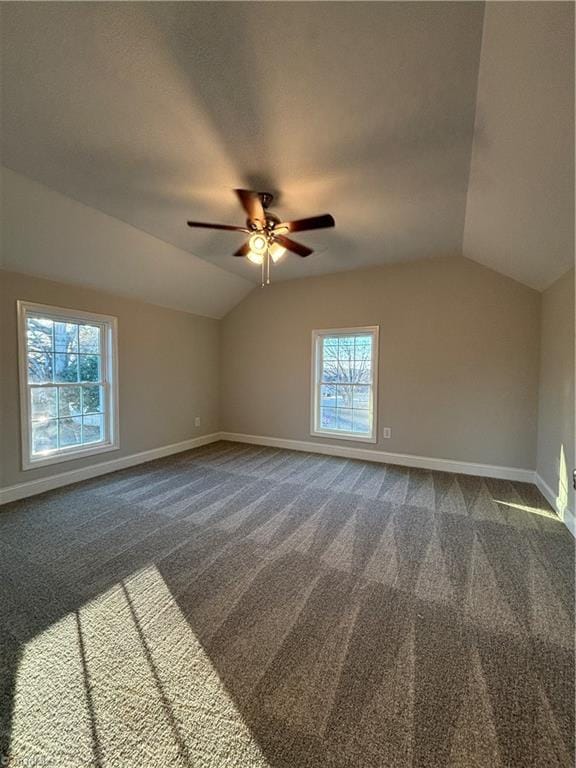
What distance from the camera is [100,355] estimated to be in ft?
13.0

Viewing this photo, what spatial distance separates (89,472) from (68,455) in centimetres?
34

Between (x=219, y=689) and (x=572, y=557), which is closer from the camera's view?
(x=219, y=689)

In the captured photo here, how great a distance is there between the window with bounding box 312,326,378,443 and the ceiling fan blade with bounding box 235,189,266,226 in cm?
247

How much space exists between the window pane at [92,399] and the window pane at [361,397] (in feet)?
11.3

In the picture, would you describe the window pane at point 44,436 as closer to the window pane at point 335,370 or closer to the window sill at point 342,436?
the window sill at point 342,436

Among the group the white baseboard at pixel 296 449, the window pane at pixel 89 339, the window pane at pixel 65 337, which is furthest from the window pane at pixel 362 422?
the window pane at pixel 65 337

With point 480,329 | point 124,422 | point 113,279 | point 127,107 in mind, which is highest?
point 127,107

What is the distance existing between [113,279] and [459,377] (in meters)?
4.43

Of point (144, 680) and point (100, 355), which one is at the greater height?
point (100, 355)

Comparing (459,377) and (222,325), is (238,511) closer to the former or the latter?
(459,377)

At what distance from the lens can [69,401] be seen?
3.64 m

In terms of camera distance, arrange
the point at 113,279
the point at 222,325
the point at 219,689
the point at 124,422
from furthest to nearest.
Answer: the point at 222,325 → the point at 124,422 → the point at 113,279 → the point at 219,689

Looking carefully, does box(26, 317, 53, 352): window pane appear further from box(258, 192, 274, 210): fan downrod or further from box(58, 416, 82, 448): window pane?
box(258, 192, 274, 210): fan downrod

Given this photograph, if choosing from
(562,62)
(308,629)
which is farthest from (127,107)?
(308,629)
